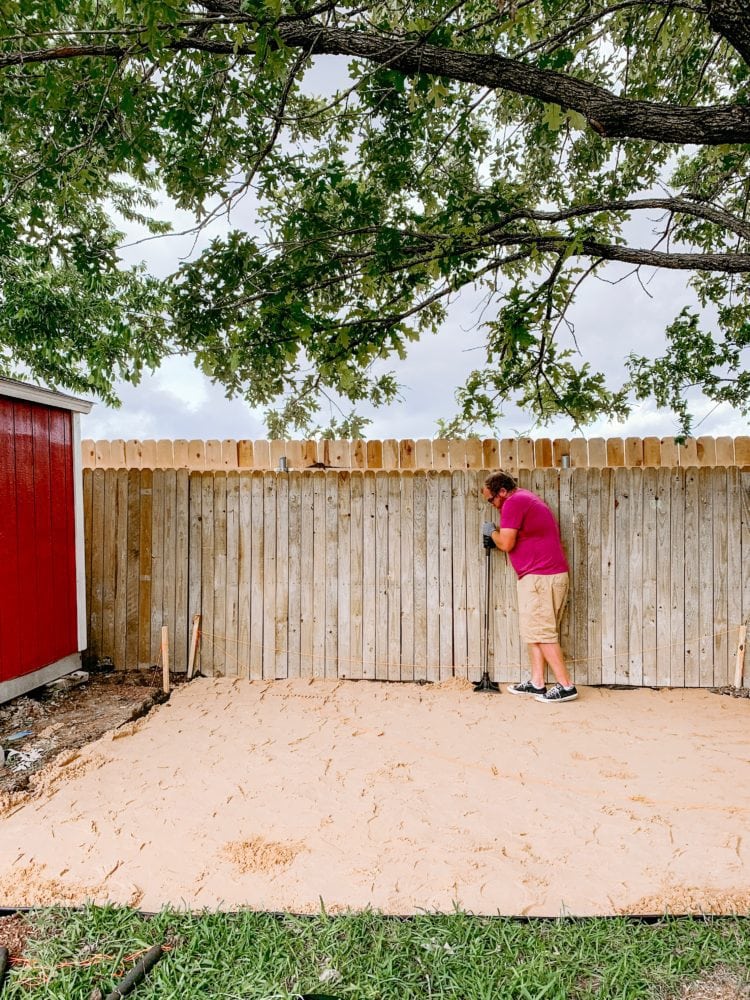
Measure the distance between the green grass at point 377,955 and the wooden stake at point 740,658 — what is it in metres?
3.25

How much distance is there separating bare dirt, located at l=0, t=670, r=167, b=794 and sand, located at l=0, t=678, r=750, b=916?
0.52 feet

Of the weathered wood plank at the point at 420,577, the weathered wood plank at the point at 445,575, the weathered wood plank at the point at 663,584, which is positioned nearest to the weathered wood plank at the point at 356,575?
the weathered wood plank at the point at 420,577

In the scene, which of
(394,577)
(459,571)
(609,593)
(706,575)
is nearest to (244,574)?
(394,577)

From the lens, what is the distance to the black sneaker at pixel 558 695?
459cm

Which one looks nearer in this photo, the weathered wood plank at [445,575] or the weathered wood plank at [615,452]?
the weathered wood plank at [445,575]

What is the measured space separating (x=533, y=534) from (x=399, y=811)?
247cm

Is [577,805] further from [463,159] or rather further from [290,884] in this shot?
[463,159]

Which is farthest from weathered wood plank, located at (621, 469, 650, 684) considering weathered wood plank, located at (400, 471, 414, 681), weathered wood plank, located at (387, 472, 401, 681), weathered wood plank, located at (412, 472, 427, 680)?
weathered wood plank, located at (387, 472, 401, 681)

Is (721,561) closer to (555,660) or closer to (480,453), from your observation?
(555,660)

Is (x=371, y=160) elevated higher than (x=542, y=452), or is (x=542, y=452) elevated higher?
(x=371, y=160)

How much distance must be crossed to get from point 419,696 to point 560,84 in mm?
4385

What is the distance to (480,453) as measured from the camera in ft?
20.7

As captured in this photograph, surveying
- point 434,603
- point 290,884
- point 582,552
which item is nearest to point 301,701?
point 434,603

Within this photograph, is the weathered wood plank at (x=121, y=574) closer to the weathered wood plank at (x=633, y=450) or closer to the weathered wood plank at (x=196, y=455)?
the weathered wood plank at (x=196, y=455)
